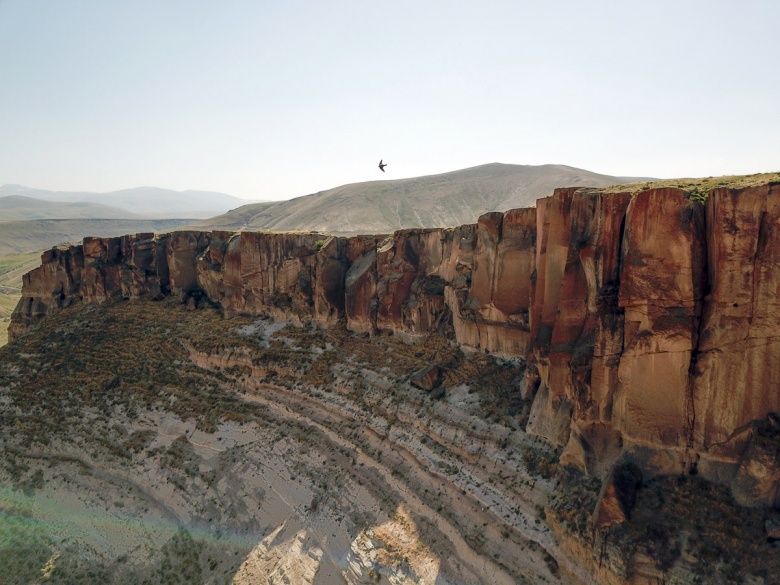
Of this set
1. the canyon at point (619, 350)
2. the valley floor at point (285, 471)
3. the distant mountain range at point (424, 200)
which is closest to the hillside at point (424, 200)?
the distant mountain range at point (424, 200)

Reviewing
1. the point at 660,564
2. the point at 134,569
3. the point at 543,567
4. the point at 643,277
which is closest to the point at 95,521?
the point at 134,569

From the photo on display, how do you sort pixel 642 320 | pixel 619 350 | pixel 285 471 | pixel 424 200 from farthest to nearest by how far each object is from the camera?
pixel 424 200
pixel 285 471
pixel 619 350
pixel 642 320

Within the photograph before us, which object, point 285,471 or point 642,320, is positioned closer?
point 642,320

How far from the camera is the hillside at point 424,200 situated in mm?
142125

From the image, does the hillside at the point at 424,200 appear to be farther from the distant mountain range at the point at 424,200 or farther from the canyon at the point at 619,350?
the canyon at the point at 619,350

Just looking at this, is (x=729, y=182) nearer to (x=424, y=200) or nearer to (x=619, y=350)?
(x=619, y=350)

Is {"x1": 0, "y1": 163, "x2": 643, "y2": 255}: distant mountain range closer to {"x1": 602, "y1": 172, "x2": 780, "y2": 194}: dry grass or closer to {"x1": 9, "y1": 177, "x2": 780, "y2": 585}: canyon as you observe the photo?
{"x1": 9, "y1": 177, "x2": 780, "y2": 585}: canyon

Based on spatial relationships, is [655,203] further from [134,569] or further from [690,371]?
[134,569]

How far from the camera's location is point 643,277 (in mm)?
17031

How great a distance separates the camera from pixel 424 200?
16200 centimetres

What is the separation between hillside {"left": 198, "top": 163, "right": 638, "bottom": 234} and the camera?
142m

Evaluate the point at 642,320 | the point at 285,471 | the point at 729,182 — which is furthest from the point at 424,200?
the point at 642,320

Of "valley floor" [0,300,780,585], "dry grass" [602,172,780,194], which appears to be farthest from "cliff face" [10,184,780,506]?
"valley floor" [0,300,780,585]

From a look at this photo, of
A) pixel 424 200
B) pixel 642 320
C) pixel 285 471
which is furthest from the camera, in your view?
pixel 424 200
